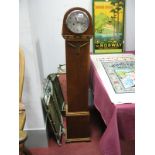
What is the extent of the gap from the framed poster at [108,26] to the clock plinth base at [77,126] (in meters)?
0.89

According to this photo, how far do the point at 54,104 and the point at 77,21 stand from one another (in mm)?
1000

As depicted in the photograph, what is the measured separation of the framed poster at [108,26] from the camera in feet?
10.5

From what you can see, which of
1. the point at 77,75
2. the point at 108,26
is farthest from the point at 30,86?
the point at 108,26

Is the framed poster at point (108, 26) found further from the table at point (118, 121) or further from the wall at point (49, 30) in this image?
the table at point (118, 121)

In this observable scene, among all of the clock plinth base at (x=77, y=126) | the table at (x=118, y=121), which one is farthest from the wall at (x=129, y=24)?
the table at (x=118, y=121)

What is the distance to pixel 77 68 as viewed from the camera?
264 cm

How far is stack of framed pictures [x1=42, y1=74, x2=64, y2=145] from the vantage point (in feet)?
9.20

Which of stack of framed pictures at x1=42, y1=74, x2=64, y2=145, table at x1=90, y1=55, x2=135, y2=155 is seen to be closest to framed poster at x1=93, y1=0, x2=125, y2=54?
stack of framed pictures at x1=42, y1=74, x2=64, y2=145

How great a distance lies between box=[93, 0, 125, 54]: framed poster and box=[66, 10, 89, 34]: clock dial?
0.72m

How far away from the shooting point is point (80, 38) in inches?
100.0

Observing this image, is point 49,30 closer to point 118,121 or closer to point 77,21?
point 77,21
